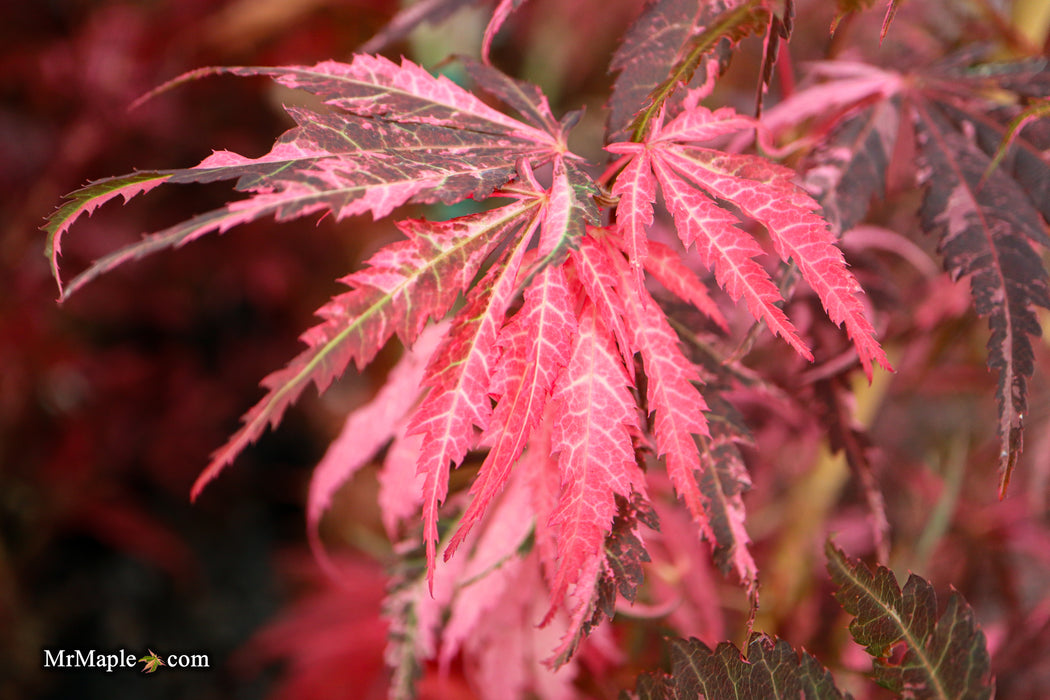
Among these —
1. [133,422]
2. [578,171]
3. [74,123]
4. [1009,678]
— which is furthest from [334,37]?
[1009,678]

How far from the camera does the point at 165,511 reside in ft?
4.56

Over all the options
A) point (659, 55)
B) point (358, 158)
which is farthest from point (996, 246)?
point (358, 158)

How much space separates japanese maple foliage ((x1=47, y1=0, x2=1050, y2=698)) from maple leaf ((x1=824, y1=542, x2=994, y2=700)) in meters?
0.05

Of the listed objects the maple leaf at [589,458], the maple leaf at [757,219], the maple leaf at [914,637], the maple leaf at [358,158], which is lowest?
the maple leaf at [914,637]

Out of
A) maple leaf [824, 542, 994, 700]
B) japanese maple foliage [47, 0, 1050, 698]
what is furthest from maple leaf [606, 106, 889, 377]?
maple leaf [824, 542, 994, 700]

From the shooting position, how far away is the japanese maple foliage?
26 centimetres

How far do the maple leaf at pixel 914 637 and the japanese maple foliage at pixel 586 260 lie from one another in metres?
0.05

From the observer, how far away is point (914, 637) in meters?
0.30

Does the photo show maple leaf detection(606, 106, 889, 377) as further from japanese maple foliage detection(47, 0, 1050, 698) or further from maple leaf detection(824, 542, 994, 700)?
maple leaf detection(824, 542, 994, 700)

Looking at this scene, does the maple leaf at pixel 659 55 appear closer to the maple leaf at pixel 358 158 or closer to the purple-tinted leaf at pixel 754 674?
the maple leaf at pixel 358 158

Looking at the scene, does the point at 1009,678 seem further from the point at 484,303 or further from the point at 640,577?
the point at 484,303

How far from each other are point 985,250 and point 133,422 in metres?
1.29

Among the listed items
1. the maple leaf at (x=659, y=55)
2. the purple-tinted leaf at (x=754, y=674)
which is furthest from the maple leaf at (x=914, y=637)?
the maple leaf at (x=659, y=55)

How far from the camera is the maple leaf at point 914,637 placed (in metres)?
0.30
